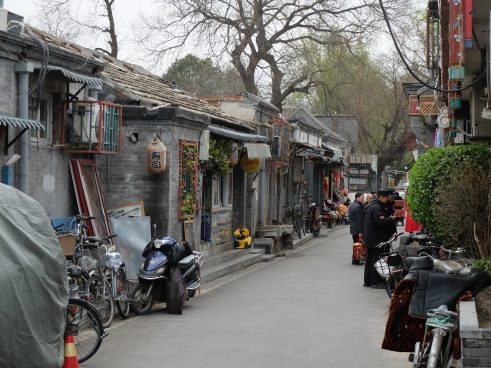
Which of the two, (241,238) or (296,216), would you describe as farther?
(296,216)

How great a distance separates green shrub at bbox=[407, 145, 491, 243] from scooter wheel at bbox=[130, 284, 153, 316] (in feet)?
14.9

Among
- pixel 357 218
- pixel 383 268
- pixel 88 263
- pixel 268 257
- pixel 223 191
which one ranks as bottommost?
pixel 268 257

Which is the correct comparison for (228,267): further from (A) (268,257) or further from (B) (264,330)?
(B) (264,330)

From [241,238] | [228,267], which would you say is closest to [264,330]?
[228,267]

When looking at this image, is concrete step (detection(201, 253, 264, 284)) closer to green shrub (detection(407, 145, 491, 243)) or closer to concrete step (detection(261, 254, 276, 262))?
concrete step (detection(261, 254, 276, 262))

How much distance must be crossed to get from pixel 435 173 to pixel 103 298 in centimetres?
561

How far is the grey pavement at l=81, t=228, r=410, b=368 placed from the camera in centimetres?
984

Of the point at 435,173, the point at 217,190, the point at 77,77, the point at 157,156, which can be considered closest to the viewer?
the point at 77,77

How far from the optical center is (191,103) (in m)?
23.3

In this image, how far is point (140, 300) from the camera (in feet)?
43.7

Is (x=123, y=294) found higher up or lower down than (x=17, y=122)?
lower down

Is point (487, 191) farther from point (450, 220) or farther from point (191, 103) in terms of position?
point (191, 103)

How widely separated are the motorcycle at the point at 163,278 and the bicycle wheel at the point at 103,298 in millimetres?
1006

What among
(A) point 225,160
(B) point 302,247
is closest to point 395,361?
(A) point 225,160
